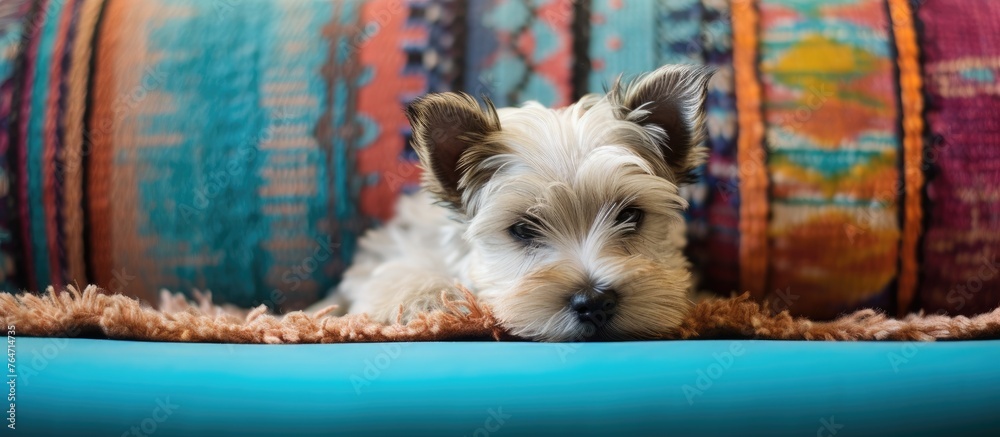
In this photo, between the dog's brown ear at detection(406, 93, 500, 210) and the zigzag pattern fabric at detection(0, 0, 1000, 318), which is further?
the zigzag pattern fabric at detection(0, 0, 1000, 318)

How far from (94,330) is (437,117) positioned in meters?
1.15

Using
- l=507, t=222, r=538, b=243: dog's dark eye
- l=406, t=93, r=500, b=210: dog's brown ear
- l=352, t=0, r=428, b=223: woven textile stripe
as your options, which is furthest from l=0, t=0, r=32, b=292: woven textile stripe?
l=507, t=222, r=538, b=243: dog's dark eye

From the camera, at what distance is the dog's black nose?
84.7 inches

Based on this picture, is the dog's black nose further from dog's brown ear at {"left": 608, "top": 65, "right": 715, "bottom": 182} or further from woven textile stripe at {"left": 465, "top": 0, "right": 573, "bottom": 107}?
woven textile stripe at {"left": 465, "top": 0, "right": 573, "bottom": 107}

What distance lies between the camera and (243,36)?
9.94ft

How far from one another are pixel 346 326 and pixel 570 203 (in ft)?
2.47

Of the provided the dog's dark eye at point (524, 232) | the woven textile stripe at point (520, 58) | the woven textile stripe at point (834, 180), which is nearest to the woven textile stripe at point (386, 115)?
the woven textile stripe at point (520, 58)

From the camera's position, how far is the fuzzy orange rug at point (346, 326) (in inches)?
84.9

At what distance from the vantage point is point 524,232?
95.2 inches

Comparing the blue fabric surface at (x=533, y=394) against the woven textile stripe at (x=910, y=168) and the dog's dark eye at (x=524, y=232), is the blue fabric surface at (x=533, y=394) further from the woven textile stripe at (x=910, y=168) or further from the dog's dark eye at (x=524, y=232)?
the woven textile stripe at (x=910, y=168)

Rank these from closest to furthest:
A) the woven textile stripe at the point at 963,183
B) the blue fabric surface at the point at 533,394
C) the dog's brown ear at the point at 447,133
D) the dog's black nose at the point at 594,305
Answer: the blue fabric surface at the point at 533,394 → the dog's black nose at the point at 594,305 → the dog's brown ear at the point at 447,133 → the woven textile stripe at the point at 963,183

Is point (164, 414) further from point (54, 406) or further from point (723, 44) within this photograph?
point (723, 44)

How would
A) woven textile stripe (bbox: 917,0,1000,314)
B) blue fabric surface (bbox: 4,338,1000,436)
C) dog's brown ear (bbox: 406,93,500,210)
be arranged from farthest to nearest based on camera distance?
woven textile stripe (bbox: 917,0,1000,314)
dog's brown ear (bbox: 406,93,500,210)
blue fabric surface (bbox: 4,338,1000,436)

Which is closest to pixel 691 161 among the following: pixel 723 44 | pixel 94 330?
pixel 723 44
